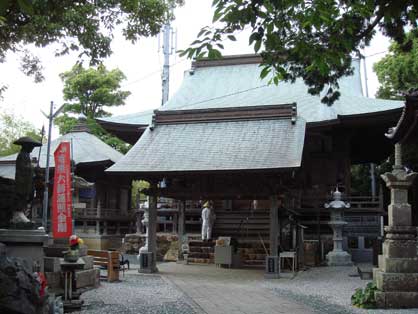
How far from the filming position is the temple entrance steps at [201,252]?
19975 millimetres

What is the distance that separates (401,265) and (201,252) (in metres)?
11.7

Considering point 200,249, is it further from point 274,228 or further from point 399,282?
point 399,282

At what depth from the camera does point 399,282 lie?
372 inches

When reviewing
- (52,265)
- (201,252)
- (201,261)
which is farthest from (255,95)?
(52,265)

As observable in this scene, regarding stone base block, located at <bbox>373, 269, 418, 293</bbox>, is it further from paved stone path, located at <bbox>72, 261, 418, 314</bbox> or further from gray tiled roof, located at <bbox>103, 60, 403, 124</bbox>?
gray tiled roof, located at <bbox>103, 60, 403, 124</bbox>

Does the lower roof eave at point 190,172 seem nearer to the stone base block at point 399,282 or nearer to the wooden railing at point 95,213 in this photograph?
the stone base block at point 399,282

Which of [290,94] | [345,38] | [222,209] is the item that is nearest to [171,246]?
[222,209]

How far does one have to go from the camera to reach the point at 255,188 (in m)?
15.5

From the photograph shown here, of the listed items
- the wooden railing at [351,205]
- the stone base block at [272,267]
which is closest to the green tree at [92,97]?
the wooden railing at [351,205]

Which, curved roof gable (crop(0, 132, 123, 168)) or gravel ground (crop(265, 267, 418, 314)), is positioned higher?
curved roof gable (crop(0, 132, 123, 168))

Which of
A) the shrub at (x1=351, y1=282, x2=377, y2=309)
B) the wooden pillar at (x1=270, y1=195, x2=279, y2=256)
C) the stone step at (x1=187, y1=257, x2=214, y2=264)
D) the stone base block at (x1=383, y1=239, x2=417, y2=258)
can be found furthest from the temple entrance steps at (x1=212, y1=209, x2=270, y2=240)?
the stone base block at (x1=383, y1=239, x2=417, y2=258)

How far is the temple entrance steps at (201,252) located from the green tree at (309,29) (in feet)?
40.9

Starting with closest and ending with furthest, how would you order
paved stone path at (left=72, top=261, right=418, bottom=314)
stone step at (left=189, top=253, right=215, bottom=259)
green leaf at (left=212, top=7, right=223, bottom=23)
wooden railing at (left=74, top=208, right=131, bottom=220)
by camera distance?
green leaf at (left=212, top=7, right=223, bottom=23), paved stone path at (left=72, top=261, right=418, bottom=314), stone step at (left=189, top=253, right=215, bottom=259), wooden railing at (left=74, top=208, right=131, bottom=220)

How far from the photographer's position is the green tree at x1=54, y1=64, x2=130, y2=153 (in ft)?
117
